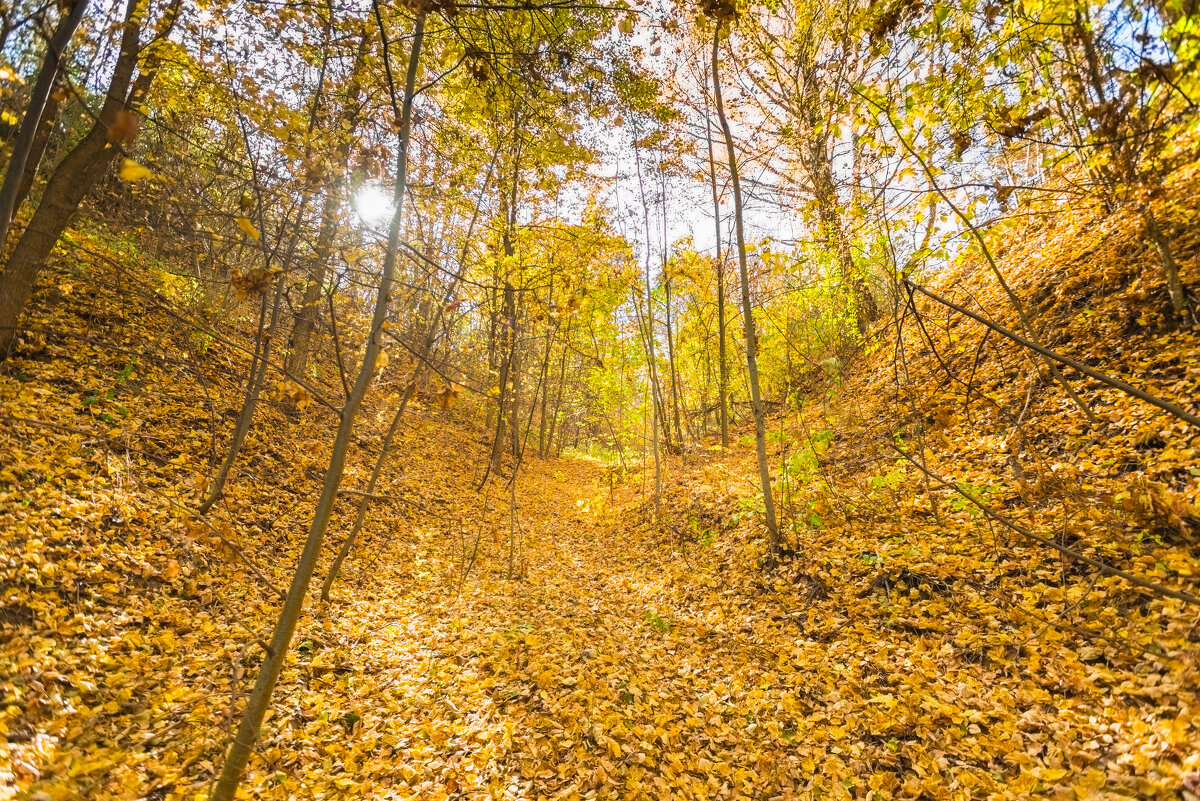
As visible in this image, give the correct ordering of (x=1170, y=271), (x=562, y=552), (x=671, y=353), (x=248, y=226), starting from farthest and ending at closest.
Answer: (x=671, y=353), (x=562, y=552), (x=1170, y=271), (x=248, y=226)

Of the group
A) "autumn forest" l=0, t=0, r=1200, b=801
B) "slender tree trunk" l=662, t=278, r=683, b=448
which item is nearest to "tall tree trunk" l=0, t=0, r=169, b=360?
"autumn forest" l=0, t=0, r=1200, b=801

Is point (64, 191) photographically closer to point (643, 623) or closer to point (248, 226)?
point (248, 226)

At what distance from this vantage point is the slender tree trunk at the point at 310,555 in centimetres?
220

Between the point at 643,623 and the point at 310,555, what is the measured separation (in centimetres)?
464

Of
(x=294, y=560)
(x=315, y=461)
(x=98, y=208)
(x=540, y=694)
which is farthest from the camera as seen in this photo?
(x=98, y=208)

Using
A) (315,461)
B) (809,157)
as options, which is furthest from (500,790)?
(809,157)

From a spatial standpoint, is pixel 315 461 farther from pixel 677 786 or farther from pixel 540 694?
pixel 677 786

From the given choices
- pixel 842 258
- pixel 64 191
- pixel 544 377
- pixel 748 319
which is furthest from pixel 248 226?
pixel 842 258

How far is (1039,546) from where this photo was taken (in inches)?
180

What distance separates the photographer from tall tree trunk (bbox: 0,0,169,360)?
5977mm

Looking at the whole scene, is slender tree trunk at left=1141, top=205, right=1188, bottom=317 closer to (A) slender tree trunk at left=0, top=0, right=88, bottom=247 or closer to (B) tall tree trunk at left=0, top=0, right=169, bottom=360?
(A) slender tree trunk at left=0, top=0, right=88, bottom=247

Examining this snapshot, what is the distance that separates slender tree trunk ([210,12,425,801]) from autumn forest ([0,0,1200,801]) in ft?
0.07

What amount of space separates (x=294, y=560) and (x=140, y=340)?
4866 mm

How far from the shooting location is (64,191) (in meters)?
6.43
